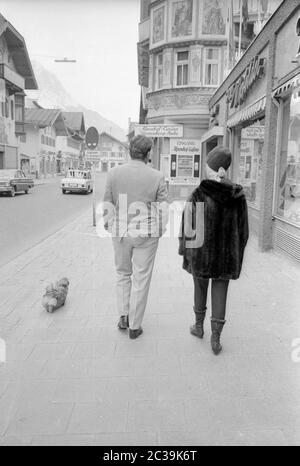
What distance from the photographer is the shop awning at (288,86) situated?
6.72 metres

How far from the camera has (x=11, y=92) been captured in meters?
37.1

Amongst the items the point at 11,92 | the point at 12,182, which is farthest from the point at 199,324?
the point at 11,92

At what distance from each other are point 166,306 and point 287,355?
5.62 ft

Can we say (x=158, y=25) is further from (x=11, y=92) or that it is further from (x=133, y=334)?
(x=11, y=92)

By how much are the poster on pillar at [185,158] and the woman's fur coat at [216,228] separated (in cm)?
1145

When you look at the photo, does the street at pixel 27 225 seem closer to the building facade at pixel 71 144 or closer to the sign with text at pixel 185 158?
the sign with text at pixel 185 158

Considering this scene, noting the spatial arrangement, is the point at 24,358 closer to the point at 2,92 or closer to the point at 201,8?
the point at 201,8

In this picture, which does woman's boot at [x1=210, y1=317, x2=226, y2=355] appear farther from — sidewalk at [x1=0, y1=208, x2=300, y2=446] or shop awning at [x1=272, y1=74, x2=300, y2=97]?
shop awning at [x1=272, y1=74, x2=300, y2=97]

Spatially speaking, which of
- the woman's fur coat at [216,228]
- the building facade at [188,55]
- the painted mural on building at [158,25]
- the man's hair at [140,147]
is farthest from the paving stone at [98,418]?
the painted mural on building at [158,25]

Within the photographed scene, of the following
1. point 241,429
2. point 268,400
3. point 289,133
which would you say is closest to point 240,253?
point 268,400

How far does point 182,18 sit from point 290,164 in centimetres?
1369

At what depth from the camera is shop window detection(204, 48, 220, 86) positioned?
19531mm

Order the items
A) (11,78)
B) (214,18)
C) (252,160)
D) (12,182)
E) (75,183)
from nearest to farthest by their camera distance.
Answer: (252,160), (214,18), (12,182), (75,183), (11,78)
